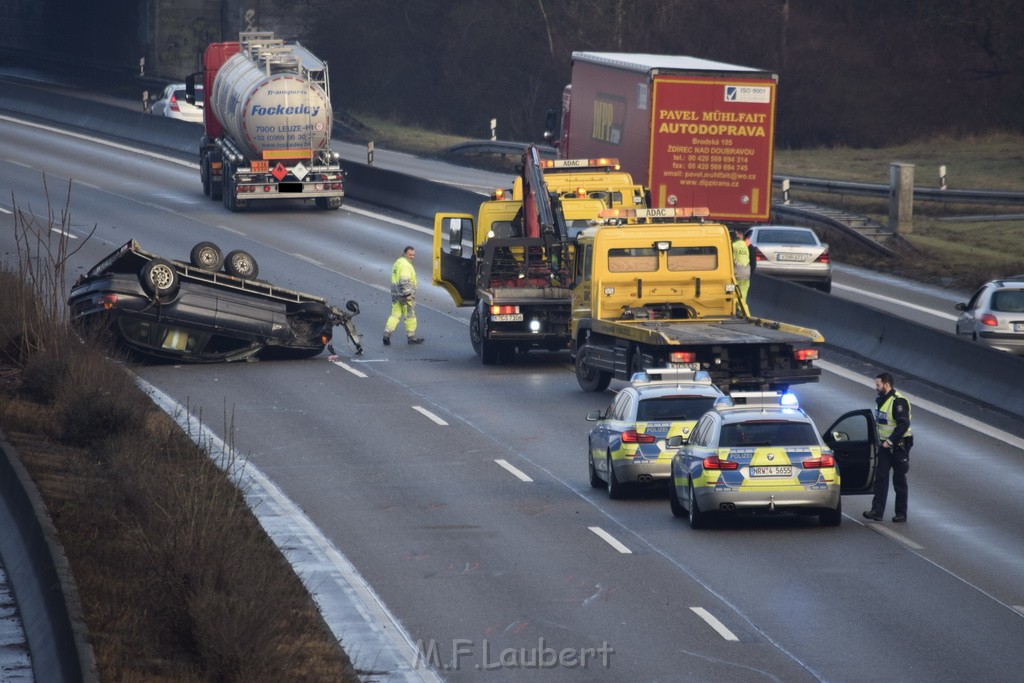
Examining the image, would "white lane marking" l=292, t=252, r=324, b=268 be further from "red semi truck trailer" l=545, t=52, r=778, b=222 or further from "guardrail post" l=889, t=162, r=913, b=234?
"guardrail post" l=889, t=162, r=913, b=234

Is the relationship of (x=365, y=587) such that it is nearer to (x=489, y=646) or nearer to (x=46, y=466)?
(x=489, y=646)

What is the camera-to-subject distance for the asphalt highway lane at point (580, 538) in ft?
44.9

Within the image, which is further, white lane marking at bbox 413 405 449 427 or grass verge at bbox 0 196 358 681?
white lane marking at bbox 413 405 449 427

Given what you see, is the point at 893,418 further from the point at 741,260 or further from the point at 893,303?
the point at 893,303

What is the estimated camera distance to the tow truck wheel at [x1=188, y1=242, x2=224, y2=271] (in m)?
29.3

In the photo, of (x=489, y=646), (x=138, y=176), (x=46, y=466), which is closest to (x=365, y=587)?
(x=489, y=646)

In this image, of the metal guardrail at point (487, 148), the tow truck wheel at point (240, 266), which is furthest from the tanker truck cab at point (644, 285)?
the metal guardrail at point (487, 148)

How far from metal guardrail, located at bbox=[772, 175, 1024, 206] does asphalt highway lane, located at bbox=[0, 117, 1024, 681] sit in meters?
20.7

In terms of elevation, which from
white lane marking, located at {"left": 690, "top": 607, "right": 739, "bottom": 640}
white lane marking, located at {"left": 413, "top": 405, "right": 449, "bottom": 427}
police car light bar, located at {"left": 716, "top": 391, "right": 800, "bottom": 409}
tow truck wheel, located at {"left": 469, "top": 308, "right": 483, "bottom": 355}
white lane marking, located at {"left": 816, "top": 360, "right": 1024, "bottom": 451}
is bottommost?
white lane marking, located at {"left": 413, "top": 405, "right": 449, "bottom": 427}

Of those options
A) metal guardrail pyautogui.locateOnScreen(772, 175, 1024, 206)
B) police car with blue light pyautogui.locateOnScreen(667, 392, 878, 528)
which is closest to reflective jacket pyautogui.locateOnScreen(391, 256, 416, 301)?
police car with blue light pyautogui.locateOnScreen(667, 392, 878, 528)

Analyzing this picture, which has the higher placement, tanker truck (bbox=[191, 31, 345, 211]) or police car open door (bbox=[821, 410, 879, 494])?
tanker truck (bbox=[191, 31, 345, 211])

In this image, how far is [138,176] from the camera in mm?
53125

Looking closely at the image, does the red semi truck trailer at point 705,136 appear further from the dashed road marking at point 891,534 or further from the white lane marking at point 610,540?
the white lane marking at point 610,540

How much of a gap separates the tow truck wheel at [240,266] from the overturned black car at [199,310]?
2cm
